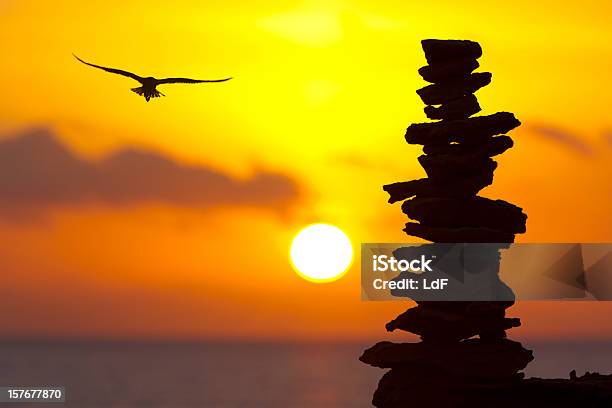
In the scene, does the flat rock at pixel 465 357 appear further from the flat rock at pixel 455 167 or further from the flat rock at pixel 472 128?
the flat rock at pixel 472 128

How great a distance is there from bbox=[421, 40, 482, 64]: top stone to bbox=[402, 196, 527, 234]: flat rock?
196 inches

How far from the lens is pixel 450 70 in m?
41.2

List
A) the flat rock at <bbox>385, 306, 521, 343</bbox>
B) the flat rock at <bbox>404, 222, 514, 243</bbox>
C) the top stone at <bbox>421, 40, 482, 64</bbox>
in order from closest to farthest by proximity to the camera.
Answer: the flat rock at <bbox>385, 306, 521, 343</bbox> < the flat rock at <bbox>404, 222, 514, 243</bbox> < the top stone at <bbox>421, 40, 482, 64</bbox>

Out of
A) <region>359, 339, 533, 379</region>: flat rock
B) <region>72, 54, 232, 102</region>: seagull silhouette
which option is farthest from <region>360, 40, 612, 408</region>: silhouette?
<region>72, 54, 232, 102</region>: seagull silhouette

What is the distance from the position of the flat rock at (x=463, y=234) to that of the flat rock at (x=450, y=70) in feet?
17.3

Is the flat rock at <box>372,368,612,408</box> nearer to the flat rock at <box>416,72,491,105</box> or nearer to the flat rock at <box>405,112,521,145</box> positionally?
the flat rock at <box>405,112,521,145</box>

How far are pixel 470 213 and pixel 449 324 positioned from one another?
3.97 metres

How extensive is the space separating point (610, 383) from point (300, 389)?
155665mm

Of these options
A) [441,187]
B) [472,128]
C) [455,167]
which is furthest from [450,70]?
[441,187]

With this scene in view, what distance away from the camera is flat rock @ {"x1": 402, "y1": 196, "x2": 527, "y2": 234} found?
4088 centimetres

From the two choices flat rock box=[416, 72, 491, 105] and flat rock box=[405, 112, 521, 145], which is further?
flat rock box=[416, 72, 491, 105]

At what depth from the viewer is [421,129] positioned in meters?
41.7

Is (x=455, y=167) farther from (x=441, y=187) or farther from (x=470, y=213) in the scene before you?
(x=470, y=213)

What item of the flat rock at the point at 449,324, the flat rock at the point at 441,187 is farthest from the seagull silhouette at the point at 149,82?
the flat rock at the point at 449,324
